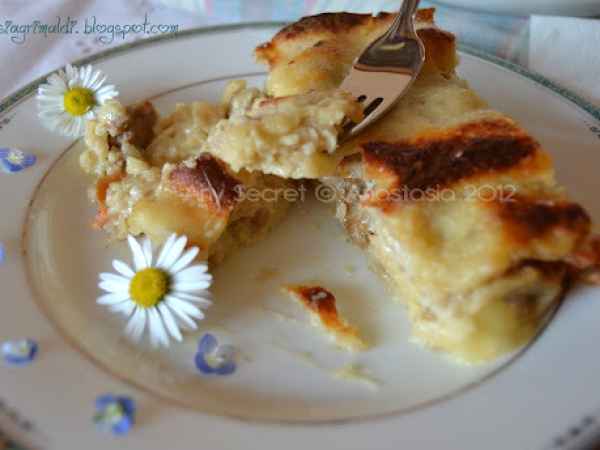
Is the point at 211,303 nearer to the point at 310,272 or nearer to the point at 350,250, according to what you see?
the point at 310,272

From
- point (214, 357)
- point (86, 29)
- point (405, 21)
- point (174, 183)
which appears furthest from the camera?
point (86, 29)

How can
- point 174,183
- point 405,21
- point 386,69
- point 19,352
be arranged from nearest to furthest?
point 19,352 → point 174,183 → point 386,69 → point 405,21

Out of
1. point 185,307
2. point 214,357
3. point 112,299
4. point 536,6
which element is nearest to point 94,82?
point 112,299

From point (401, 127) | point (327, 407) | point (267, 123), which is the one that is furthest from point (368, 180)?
point (327, 407)

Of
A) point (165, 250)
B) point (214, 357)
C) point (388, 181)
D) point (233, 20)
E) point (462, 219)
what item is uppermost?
point (233, 20)

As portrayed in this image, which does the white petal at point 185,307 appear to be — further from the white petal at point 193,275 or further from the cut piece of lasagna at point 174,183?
the cut piece of lasagna at point 174,183

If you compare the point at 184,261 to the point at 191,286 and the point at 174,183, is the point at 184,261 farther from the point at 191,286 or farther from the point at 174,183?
the point at 174,183
